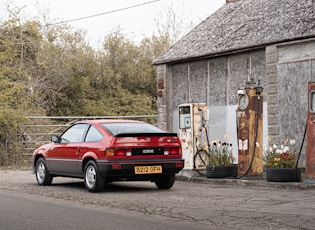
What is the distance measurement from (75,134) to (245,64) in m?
6.56

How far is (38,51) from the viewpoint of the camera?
109 ft

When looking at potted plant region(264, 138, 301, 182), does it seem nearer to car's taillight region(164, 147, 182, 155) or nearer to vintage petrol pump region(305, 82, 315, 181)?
vintage petrol pump region(305, 82, 315, 181)

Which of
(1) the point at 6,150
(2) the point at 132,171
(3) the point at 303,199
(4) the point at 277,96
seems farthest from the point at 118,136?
(1) the point at 6,150

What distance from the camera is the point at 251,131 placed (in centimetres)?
1553

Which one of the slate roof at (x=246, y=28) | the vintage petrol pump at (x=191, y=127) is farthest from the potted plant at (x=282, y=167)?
the slate roof at (x=246, y=28)

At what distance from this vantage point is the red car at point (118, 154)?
41.8 feet

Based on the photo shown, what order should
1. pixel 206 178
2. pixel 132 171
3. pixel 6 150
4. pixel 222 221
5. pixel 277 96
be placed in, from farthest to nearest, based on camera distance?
1. pixel 6 150
2. pixel 277 96
3. pixel 206 178
4. pixel 132 171
5. pixel 222 221

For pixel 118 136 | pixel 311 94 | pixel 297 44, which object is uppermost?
pixel 297 44

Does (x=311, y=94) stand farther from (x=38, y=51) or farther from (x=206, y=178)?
(x=38, y=51)

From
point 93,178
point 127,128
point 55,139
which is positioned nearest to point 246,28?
point 127,128

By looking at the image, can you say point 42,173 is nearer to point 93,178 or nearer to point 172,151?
point 93,178

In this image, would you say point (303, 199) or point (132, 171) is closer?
point (303, 199)

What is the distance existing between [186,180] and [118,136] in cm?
427

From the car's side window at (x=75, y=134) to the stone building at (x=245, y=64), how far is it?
463 cm
